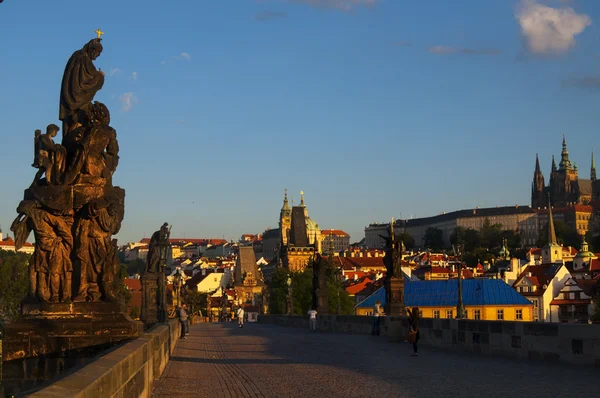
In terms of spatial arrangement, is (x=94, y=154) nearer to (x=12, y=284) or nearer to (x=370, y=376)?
(x=370, y=376)

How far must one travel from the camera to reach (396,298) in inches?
1281

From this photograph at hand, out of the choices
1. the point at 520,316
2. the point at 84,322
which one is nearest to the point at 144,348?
the point at 84,322

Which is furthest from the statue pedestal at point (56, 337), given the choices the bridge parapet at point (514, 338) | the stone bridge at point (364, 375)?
the bridge parapet at point (514, 338)

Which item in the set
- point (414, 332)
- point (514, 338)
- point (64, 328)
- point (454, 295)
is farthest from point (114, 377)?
point (454, 295)

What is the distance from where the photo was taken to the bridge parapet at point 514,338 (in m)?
15.1

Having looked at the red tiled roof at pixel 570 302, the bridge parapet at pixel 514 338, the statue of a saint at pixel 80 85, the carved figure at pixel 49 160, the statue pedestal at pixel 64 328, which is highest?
the statue of a saint at pixel 80 85

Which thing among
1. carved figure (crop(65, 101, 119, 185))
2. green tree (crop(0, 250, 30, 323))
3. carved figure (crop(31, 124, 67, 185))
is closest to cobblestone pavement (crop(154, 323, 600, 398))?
carved figure (crop(65, 101, 119, 185))

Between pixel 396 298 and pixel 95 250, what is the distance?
21.7 meters

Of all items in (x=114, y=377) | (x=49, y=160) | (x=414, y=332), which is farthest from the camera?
(x=414, y=332)

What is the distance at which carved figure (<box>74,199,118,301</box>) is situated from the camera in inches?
460

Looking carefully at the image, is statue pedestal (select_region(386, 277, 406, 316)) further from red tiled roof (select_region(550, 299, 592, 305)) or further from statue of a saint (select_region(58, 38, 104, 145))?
red tiled roof (select_region(550, 299, 592, 305))

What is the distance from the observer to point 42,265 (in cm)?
1162

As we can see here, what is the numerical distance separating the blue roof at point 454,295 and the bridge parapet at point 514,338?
57.9m

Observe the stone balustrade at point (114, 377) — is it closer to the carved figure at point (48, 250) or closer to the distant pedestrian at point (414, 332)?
the carved figure at point (48, 250)
